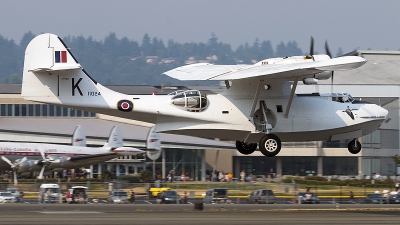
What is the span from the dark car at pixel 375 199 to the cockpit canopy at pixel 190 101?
14.9m

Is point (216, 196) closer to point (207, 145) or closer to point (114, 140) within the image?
point (114, 140)

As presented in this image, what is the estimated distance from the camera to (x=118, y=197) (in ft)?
121

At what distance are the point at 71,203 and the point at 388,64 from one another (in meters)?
56.2

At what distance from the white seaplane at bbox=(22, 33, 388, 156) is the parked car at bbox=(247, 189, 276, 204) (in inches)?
360

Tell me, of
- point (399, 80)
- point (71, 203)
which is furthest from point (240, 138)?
point (399, 80)

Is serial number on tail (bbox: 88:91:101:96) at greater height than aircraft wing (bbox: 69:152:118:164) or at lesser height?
greater

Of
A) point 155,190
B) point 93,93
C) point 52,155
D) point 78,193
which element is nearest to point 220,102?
point 93,93

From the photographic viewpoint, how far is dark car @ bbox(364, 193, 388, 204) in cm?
3750

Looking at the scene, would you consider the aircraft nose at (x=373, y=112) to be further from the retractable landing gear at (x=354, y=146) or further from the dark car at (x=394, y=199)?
the dark car at (x=394, y=199)

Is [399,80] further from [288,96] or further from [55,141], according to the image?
[288,96]

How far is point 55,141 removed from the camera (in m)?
60.2

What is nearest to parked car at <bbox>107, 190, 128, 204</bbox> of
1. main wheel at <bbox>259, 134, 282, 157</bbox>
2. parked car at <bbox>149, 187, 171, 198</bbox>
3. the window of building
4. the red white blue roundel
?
parked car at <bbox>149, 187, 171, 198</bbox>

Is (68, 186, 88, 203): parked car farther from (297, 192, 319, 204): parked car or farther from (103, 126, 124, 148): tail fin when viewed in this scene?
(103, 126, 124, 148): tail fin

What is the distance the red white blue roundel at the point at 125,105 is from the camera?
2692 cm
